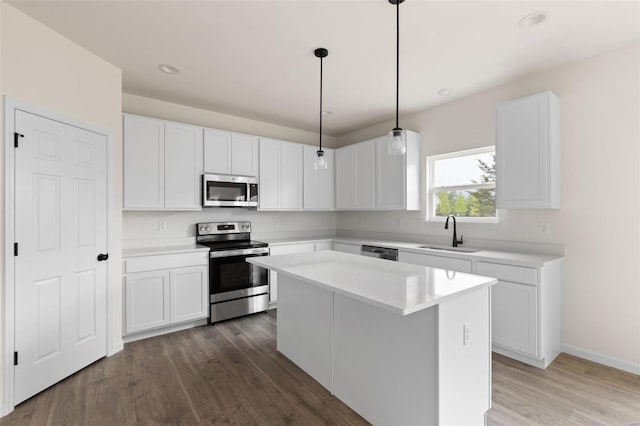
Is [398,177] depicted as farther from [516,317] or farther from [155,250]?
[155,250]

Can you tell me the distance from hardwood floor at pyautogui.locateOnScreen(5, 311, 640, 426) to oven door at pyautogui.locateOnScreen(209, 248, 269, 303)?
2.77 ft

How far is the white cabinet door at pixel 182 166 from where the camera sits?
11.8 ft

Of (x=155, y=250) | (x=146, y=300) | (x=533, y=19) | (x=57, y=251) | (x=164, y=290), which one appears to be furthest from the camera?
(x=155, y=250)

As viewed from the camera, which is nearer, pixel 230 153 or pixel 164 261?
pixel 164 261

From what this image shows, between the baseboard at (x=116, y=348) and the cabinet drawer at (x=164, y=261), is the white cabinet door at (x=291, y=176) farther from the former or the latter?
the baseboard at (x=116, y=348)

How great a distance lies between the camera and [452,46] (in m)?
2.54

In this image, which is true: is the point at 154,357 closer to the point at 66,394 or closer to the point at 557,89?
the point at 66,394

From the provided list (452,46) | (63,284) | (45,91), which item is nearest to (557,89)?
(452,46)

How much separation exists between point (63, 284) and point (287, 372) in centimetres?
190

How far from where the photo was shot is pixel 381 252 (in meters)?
4.02

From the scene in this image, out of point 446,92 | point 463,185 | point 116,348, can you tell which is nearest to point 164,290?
point 116,348

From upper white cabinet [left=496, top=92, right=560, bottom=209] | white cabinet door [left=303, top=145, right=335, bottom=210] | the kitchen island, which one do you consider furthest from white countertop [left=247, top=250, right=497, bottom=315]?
white cabinet door [left=303, top=145, right=335, bottom=210]

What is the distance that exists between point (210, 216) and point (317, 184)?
170 cm

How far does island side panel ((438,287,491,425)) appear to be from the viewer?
1.61 m
